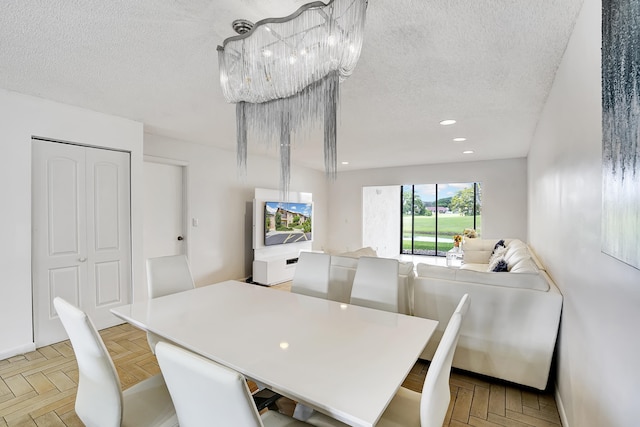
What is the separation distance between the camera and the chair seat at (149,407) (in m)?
1.28

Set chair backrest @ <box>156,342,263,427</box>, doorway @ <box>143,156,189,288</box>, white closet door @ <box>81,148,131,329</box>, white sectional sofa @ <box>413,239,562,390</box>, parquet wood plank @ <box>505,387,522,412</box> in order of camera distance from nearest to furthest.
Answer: chair backrest @ <box>156,342,263,427</box> → parquet wood plank @ <box>505,387,522,412</box> → white sectional sofa @ <box>413,239,562,390</box> → white closet door @ <box>81,148,131,329</box> → doorway @ <box>143,156,189,288</box>

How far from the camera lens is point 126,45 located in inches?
74.1

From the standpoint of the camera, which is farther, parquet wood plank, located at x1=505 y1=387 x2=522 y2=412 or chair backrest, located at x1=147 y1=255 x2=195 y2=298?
chair backrest, located at x1=147 y1=255 x2=195 y2=298

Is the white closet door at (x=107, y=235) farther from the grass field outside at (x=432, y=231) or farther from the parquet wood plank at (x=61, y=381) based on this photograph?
the grass field outside at (x=432, y=231)

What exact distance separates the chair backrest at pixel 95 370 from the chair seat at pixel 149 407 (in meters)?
0.09

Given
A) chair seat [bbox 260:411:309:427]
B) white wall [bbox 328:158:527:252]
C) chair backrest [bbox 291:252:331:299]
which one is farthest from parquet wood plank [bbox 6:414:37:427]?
white wall [bbox 328:158:527:252]

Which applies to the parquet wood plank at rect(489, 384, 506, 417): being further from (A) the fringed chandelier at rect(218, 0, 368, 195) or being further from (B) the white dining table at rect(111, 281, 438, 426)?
(A) the fringed chandelier at rect(218, 0, 368, 195)

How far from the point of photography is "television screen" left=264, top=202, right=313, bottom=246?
532 centimetres

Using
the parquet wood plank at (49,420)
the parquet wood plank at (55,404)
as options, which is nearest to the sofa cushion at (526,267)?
the parquet wood plank at (49,420)

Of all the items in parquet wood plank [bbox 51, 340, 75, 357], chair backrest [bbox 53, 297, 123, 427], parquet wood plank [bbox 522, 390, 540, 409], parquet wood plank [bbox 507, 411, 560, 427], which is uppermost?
chair backrest [bbox 53, 297, 123, 427]

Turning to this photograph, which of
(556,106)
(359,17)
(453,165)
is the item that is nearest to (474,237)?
(453,165)

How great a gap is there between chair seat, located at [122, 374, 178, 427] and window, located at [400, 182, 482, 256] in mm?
8088

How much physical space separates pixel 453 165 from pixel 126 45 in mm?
5909

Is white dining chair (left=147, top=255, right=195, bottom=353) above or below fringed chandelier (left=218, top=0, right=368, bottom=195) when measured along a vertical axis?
below
